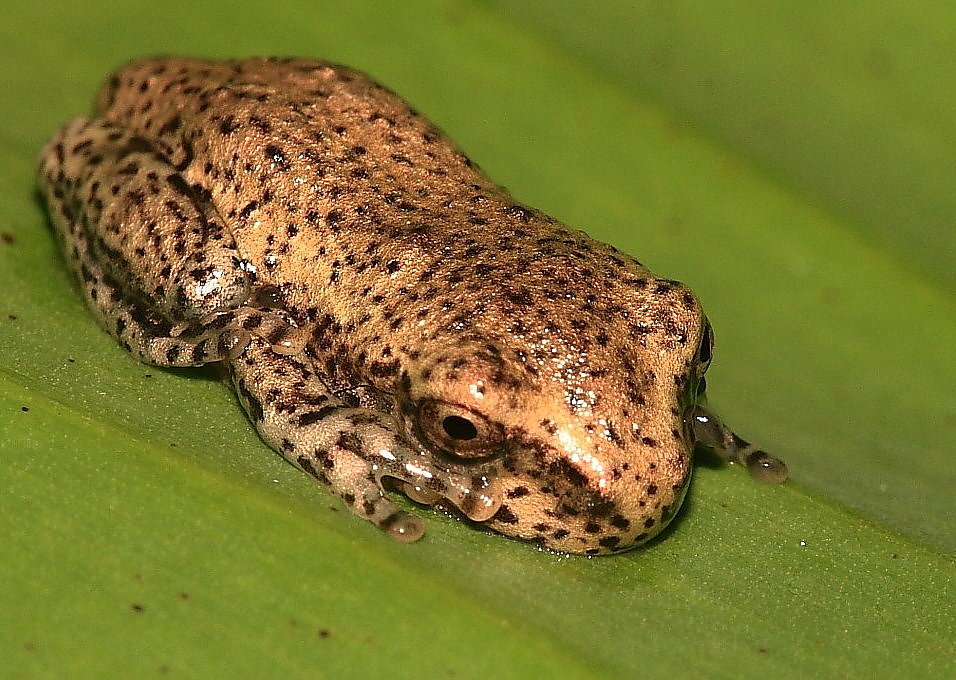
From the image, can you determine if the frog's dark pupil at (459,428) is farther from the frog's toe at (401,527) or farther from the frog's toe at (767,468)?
the frog's toe at (767,468)

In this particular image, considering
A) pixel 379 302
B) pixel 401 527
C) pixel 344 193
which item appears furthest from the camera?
pixel 344 193

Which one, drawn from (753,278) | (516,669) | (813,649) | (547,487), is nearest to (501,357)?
(547,487)

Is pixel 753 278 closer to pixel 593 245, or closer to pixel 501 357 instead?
pixel 593 245

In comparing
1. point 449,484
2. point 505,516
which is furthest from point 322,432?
point 505,516

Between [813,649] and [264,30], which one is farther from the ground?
[264,30]

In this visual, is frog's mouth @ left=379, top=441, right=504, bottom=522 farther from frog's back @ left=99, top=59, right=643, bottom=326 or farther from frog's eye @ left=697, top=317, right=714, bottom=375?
frog's eye @ left=697, top=317, right=714, bottom=375

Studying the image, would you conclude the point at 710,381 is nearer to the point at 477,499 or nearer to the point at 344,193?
the point at 477,499
